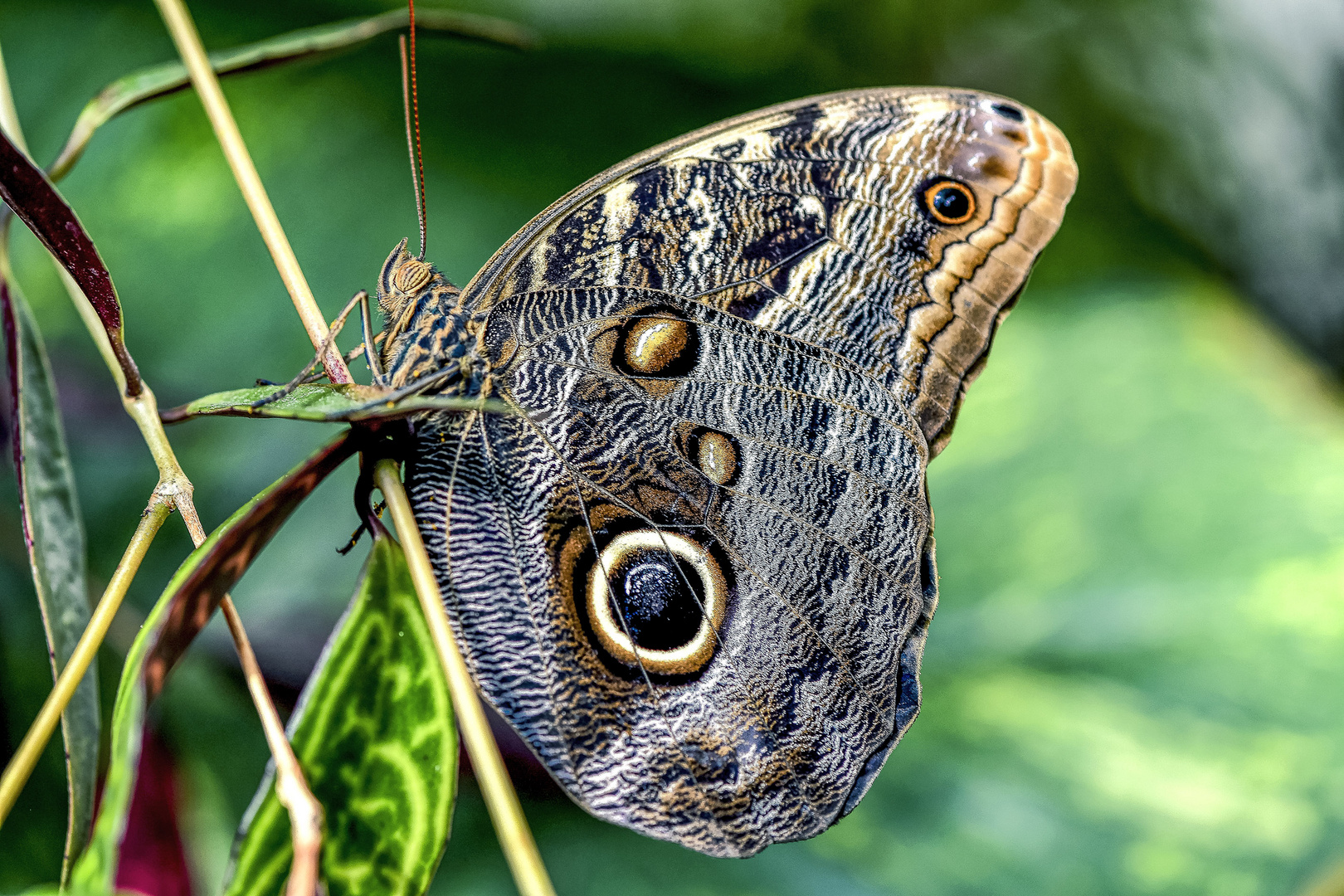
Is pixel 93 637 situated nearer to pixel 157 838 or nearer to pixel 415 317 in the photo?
pixel 415 317

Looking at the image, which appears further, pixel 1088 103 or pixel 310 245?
pixel 1088 103

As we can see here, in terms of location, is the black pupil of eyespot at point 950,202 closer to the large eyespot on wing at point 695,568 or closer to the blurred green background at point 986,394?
the large eyespot on wing at point 695,568

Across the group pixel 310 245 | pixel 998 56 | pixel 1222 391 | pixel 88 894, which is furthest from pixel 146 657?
pixel 998 56

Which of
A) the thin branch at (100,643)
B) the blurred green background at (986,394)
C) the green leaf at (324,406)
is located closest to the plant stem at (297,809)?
the thin branch at (100,643)

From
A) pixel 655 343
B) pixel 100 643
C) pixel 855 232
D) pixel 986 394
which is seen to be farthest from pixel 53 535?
pixel 986 394

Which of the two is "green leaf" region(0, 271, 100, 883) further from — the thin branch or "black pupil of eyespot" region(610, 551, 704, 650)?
"black pupil of eyespot" region(610, 551, 704, 650)

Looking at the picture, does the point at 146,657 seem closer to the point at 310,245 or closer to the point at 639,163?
the point at 639,163
